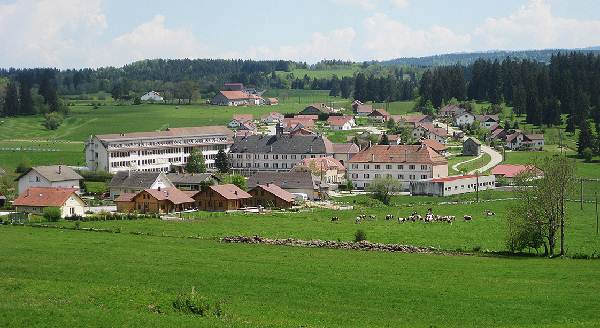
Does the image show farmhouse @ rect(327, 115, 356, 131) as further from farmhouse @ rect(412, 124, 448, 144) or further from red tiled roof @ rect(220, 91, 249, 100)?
red tiled roof @ rect(220, 91, 249, 100)

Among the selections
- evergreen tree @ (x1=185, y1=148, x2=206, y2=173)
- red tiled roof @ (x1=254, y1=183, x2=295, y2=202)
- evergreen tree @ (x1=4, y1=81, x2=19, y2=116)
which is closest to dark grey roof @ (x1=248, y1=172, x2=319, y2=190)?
red tiled roof @ (x1=254, y1=183, x2=295, y2=202)

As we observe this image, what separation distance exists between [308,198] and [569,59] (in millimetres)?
82667

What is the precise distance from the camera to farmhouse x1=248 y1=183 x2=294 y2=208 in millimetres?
64312

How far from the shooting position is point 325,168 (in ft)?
266

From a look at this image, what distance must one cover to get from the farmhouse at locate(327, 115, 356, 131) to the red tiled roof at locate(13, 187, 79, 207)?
206 feet

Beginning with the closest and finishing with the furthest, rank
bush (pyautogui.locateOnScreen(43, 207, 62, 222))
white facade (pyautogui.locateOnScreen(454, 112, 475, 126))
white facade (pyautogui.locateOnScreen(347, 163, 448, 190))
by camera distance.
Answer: bush (pyautogui.locateOnScreen(43, 207, 62, 222)), white facade (pyautogui.locateOnScreen(347, 163, 448, 190)), white facade (pyautogui.locateOnScreen(454, 112, 475, 126))

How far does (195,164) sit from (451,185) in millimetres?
26079

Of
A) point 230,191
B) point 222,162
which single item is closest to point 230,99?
point 222,162

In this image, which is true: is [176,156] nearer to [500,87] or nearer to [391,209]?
[391,209]

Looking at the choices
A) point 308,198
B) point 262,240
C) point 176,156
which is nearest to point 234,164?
point 176,156

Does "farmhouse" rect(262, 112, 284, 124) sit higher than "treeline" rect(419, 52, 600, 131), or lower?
lower

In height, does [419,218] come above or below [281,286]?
below

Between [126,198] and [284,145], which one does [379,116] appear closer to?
[284,145]

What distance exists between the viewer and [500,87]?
13700cm
